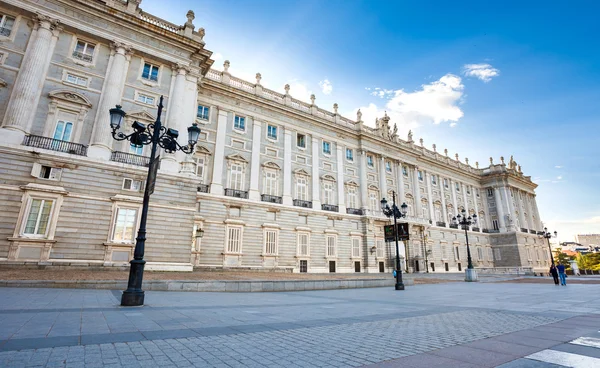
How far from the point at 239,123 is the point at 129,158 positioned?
11.1 metres

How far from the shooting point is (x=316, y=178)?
30.4 metres

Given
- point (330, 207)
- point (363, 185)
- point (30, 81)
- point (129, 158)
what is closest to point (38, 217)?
point (129, 158)

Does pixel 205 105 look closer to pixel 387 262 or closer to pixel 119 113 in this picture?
pixel 119 113

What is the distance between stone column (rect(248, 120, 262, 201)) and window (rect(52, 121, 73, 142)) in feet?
43.5

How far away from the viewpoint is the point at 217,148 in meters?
25.1

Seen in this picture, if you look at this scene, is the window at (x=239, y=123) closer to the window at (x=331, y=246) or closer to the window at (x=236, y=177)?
the window at (x=236, y=177)

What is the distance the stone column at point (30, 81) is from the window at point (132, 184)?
537 cm

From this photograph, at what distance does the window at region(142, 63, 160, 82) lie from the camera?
20.5m

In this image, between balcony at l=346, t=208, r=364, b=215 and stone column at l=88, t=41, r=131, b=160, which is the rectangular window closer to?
stone column at l=88, t=41, r=131, b=160

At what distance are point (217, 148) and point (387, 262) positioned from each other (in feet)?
72.8

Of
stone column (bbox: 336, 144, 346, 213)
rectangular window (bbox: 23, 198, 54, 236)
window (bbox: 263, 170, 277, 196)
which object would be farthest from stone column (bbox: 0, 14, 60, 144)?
stone column (bbox: 336, 144, 346, 213)

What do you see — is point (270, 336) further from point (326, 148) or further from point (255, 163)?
point (326, 148)

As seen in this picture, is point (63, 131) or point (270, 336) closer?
point (270, 336)

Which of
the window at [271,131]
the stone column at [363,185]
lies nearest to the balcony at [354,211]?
the stone column at [363,185]
